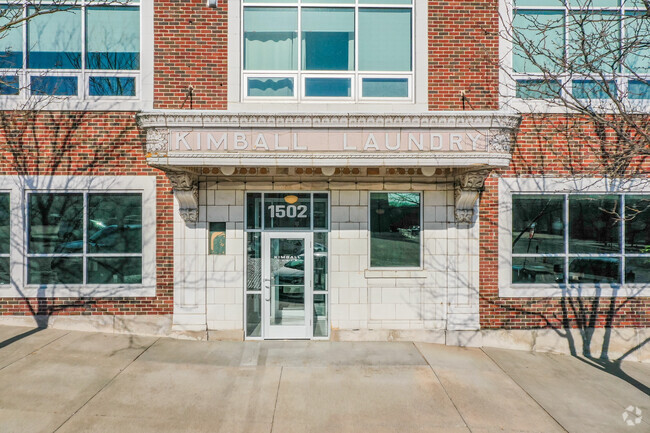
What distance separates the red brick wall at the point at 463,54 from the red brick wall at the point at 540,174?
108cm

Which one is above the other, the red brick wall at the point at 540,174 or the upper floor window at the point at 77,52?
the upper floor window at the point at 77,52

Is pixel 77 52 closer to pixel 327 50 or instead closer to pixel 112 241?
pixel 112 241

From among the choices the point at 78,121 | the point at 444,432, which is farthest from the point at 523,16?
the point at 78,121

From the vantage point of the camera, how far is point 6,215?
7719mm

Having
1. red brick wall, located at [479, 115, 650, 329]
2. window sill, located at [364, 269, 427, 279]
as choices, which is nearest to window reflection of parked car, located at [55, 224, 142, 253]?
window sill, located at [364, 269, 427, 279]

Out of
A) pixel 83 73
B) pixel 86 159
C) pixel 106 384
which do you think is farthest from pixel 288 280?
pixel 83 73

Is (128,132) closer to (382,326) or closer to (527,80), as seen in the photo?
(382,326)

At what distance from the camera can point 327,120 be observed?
673cm

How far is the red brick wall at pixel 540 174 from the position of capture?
781 centimetres

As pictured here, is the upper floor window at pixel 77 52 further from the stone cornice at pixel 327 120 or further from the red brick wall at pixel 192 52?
the stone cornice at pixel 327 120

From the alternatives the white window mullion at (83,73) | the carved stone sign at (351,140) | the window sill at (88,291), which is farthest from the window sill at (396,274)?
the white window mullion at (83,73)

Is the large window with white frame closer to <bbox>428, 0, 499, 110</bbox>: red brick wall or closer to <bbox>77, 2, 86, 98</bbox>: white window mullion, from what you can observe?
<bbox>428, 0, 499, 110</bbox>: red brick wall

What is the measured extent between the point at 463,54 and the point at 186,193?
5728 mm

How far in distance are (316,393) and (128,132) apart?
5717mm
